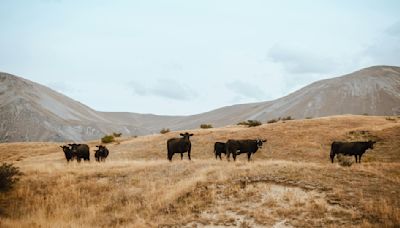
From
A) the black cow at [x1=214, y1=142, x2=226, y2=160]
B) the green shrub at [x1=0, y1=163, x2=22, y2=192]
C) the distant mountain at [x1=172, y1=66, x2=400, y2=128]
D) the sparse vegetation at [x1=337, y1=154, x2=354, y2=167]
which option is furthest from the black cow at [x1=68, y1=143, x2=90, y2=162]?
the distant mountain at [x1=172, y1=66, x2=400, y2=128]

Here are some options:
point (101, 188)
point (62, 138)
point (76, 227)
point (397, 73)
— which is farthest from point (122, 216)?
point (397, 73)

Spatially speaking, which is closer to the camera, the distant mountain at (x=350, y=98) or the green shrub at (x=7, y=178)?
the green shrub at (x=7, y=178)

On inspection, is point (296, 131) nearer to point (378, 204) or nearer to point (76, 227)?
point (378, 204)

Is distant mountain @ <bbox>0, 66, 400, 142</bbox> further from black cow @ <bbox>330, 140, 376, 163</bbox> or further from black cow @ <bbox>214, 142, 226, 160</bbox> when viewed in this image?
black cow @ <bbox>330, 140, 376, 163</bbox>

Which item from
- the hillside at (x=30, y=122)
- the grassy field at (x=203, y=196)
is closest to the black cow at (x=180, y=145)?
the grassy field at (x=203, y=196)

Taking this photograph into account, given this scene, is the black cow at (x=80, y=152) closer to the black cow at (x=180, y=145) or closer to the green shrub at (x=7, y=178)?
the black cow at (x=180, y=145)

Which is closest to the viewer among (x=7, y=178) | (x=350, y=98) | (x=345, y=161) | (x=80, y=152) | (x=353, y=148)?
(x=7, y=178)

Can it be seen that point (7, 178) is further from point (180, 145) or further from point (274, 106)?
point (274, 106)

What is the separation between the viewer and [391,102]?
466ft

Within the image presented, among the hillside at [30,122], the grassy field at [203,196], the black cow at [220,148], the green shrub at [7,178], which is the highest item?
the hillside at [30,122]

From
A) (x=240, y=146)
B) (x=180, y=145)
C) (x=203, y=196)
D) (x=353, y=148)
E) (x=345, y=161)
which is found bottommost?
(x=203, y=196)

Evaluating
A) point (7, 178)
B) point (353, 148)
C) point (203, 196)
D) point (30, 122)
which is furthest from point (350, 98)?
point (7, 178)

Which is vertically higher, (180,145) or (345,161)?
(180,145)

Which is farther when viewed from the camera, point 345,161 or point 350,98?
point 350,98
